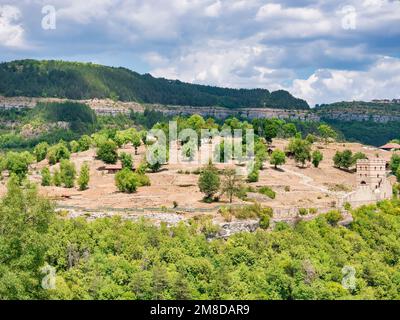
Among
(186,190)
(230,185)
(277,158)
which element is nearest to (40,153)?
(277,158)

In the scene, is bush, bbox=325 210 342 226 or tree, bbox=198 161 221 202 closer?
bush, bbox=325 210 342 226

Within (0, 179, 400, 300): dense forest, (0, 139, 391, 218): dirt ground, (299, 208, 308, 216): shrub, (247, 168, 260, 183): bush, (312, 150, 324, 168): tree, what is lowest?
(0, 179, 400, 300): dense forest

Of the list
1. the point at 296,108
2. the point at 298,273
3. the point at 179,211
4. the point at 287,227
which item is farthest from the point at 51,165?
the point at 296,108

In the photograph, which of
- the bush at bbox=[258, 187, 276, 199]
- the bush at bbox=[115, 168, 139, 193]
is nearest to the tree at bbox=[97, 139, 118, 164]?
the bush at bbox=[115, 168, 139, 193]

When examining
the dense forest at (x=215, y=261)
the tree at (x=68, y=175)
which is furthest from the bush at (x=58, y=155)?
the dense forest at (x=215, y=261)

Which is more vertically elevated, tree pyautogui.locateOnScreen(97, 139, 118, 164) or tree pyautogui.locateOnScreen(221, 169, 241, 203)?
tree pyautogui.locateOnScreen(97, 139, 118, 164)

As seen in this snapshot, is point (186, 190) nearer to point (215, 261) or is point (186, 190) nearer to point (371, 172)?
point (371, 172)

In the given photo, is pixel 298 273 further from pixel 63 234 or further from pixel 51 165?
pixel 51 165

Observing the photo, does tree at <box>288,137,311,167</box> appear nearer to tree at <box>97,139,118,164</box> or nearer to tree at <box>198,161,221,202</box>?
tree at <box>97,139,118,164</box>
